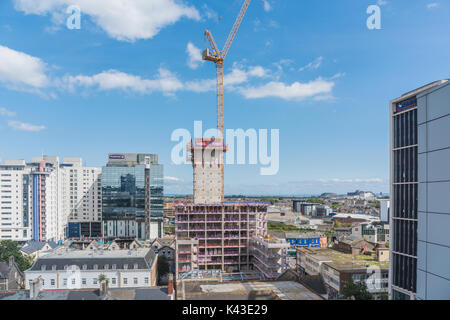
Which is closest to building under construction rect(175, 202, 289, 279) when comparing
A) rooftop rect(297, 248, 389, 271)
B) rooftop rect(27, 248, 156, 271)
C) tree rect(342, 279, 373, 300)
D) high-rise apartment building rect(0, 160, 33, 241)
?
rooftop rect(27, 248, 156, 271)

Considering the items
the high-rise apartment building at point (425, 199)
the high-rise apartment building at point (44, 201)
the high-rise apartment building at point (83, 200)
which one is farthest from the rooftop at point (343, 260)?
the high-rise apartment building at point (83, 200)

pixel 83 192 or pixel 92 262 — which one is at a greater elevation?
pixel 83 192

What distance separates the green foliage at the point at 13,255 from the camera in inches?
1122

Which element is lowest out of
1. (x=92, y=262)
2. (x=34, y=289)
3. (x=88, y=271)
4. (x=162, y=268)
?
(x=162, y=268)

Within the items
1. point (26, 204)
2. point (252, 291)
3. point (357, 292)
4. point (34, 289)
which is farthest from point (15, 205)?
point (357, 292)

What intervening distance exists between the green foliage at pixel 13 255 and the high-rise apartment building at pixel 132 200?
22499 mm

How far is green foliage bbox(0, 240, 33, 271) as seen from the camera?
93.5 feet

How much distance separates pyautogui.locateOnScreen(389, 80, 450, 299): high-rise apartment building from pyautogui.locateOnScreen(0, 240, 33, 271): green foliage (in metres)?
32.0

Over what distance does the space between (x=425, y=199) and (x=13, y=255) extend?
35.1 metres

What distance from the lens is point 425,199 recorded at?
958cm

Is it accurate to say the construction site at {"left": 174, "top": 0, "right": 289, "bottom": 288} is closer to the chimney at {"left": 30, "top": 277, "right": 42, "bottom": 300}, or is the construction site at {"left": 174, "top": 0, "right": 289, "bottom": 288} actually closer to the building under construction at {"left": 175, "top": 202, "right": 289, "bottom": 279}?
the building under construction at {"left": 175, "top": 202, "right": 289, "bottom": 279}

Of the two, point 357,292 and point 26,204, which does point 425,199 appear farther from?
point 26,204
